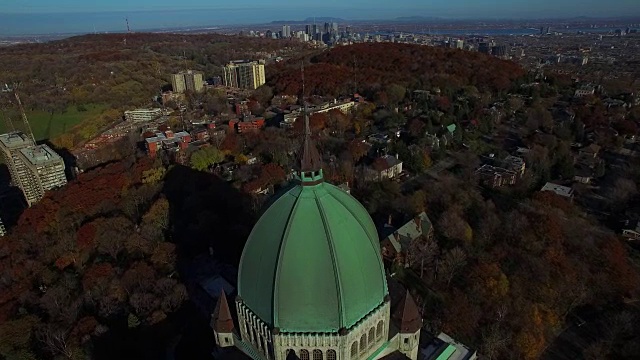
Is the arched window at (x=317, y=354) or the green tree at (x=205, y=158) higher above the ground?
the arched window at (x=317, y=354)

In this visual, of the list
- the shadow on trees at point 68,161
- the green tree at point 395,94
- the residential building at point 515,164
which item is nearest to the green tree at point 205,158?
the shadow on trees at point 68,161

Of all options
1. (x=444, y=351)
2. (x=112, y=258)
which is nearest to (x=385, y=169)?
(x=112, y=258)

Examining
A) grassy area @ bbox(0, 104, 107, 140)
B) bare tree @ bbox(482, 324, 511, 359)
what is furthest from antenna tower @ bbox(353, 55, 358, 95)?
bare tree @ bbox(482, 324, 511, 359)

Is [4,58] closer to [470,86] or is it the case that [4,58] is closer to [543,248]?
[470,86]

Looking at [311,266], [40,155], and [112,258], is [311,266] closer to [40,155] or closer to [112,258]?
[112,258]

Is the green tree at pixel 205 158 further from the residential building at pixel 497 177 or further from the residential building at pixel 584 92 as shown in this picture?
the residential building at pixel 584 92

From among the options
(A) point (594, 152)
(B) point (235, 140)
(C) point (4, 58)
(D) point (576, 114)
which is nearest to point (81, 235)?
(B) point (235, 140)
